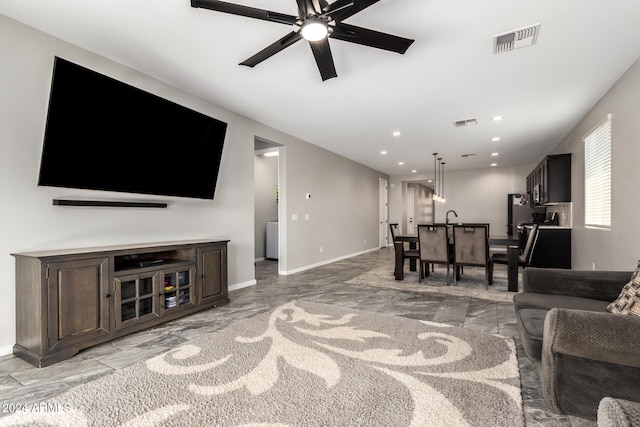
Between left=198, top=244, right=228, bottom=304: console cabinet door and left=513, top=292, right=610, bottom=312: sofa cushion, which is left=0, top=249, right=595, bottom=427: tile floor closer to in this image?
left=198, top=244, right=228, bottom=304: console cabinet door

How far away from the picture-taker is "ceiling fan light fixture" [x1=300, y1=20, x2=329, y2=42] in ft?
6.37

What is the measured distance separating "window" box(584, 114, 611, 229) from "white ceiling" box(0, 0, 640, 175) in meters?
0.47

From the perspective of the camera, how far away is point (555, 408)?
1552 mm

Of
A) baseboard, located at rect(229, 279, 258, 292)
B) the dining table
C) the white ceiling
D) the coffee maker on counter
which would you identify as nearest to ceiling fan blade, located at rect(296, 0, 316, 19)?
the white ceiling

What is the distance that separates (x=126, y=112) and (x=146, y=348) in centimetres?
208

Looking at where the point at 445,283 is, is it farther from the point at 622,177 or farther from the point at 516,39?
the point at 516,39

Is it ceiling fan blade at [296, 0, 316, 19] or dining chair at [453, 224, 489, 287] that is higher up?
ceiling fan blade at [296, 0, 316, 19]

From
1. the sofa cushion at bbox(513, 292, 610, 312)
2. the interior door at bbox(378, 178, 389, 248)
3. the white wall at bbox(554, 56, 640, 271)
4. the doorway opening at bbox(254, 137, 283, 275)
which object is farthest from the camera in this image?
the interior door at bbox(378, 178, 389, 248)

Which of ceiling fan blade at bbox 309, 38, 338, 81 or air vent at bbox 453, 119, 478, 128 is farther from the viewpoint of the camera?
air vent at bbox 453, 119, 478, 128

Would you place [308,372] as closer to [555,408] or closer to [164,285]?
[555,408]

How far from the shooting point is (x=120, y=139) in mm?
2846

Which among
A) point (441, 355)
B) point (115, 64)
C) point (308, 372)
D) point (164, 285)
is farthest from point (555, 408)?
point (115, 64)

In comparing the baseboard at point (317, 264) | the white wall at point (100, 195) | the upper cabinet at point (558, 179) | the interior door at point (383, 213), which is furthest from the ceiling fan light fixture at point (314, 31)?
the interior door at point (383, 213)

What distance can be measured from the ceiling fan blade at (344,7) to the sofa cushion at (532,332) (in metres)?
2.12
